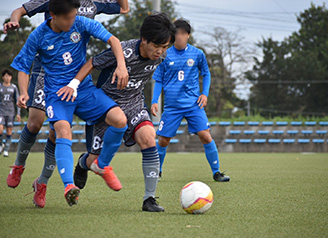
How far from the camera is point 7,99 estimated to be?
14.3 meters

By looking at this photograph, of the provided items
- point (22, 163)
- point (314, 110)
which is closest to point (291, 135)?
point (22, 163)

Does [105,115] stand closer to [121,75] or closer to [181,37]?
[121,75]

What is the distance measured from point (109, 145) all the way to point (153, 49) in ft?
3.34

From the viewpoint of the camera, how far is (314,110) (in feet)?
143

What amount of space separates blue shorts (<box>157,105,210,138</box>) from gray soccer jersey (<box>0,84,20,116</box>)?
762 centimetres

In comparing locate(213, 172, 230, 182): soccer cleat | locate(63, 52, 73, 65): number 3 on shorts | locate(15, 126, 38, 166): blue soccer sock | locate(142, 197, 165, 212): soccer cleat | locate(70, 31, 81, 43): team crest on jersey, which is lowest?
locate(213, 172, 230, 182): soccer cleat

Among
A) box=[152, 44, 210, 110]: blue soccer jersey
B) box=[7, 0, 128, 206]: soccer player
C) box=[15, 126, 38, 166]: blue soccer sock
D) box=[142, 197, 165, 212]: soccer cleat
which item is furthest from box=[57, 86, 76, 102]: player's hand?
box=[152, 44, 210, 110]: blue soccer jersey

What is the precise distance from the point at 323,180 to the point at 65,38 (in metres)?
4.65

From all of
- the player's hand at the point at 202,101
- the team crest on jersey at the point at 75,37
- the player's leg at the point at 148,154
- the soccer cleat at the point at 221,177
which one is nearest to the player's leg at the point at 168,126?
the player's hand at the point at 202,101

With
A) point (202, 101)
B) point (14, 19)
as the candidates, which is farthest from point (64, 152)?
point (202, 101)

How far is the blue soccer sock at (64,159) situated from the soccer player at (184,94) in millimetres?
3306

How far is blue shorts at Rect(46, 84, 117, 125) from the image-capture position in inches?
175

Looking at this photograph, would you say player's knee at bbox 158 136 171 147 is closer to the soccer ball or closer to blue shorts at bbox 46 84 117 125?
blue shorts at bbox 46 84 117 125

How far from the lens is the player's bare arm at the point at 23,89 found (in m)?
4.26
